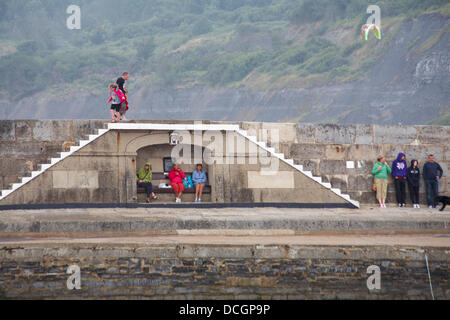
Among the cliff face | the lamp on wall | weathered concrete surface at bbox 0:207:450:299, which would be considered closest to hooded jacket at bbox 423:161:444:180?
weathered concrete surface at bbox 0:207:450:299

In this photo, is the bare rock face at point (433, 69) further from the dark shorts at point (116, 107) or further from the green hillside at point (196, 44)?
the dark shorts at point (116, 107)

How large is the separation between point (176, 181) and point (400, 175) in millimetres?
6117

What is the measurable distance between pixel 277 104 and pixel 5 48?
156 ft

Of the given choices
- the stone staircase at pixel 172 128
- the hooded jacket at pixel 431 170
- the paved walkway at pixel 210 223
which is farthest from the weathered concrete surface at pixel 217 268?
the hooded jacket at pixel 431 170

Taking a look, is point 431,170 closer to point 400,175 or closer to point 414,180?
point 414,180

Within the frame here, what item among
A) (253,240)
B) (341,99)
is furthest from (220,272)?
(341,99)

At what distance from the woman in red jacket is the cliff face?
54.4 metres

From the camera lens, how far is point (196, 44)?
112438 millimetres

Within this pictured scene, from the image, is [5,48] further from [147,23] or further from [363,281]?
[363,281]

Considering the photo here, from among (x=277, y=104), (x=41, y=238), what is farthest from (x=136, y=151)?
(x=277, y=104)

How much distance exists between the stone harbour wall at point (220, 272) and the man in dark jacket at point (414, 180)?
21.8 ft

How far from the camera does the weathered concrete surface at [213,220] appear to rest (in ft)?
50.8
